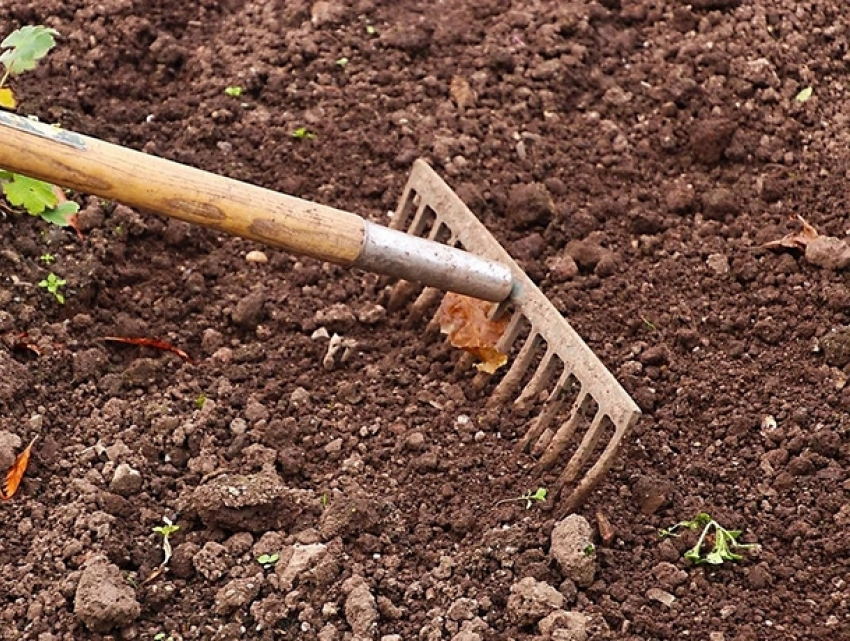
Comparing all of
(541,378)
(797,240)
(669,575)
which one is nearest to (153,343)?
(541,378)

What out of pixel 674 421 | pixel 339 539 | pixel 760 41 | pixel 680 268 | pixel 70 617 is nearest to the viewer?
pixel 70 617

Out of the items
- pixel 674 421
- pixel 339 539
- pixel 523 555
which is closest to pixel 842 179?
pixel 674 421

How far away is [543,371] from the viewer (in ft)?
10.7

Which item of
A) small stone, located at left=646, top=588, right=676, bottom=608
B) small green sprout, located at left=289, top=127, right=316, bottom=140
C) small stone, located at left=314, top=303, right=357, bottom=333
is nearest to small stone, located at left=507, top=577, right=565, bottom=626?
small stone, located at left=646, top=588, right=676, bottom=608

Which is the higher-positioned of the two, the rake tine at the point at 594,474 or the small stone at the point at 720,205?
the small stone at the point at 720,205

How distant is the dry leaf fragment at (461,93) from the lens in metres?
4.08

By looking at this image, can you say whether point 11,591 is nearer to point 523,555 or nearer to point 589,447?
point 523,555

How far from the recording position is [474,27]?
4.26 m

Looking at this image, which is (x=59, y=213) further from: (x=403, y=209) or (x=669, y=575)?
(x=669, y=575)

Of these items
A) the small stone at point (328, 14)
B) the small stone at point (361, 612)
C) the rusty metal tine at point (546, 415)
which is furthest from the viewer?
the small stone at point (328, 14)

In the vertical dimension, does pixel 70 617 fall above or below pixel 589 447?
below

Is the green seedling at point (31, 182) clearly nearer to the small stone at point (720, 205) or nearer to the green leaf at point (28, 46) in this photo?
the green leaf at point (28, 46)

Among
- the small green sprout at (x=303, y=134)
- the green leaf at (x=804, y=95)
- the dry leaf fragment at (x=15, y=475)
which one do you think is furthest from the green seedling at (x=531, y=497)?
the green leaf at (x=804, y=95)

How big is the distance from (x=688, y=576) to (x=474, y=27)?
2.08 meters
